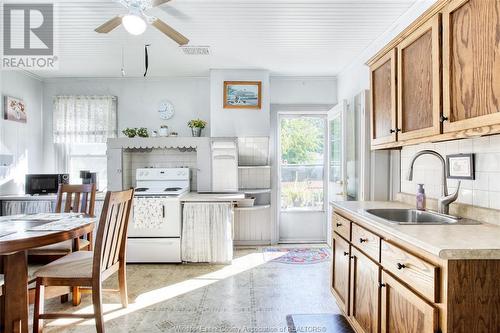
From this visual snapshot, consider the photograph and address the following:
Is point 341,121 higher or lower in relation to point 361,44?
lower

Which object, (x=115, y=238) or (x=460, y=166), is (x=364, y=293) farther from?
(x=115, y=238)

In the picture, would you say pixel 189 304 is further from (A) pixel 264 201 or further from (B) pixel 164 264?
(A) pixel 264 201

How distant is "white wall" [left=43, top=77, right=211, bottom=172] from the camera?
4.60 metres

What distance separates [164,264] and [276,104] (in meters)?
2.67

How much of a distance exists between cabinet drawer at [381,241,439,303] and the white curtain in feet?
13.6

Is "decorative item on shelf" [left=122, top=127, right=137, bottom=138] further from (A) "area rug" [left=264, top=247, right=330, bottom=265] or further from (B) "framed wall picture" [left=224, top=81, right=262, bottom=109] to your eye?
(A) "area rug" [left=264, top=247, right=330, bottom=265]

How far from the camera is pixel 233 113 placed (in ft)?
14.2

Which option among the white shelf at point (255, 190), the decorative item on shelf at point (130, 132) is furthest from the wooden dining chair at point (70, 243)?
the white shelf at point (255, 190)

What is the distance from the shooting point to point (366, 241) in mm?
1882

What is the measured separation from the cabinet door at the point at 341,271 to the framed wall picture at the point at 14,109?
13.6ft

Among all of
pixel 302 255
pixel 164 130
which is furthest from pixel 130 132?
pixel 302 255

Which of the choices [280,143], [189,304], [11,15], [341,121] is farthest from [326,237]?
[11,15]

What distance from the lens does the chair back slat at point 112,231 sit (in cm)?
209

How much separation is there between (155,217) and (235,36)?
2.23 m
